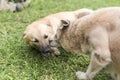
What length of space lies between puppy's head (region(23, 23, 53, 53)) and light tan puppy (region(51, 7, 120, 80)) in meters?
0.44

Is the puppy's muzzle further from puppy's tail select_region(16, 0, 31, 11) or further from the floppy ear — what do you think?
puppy's tail select_region(16, 0, 31, 11)

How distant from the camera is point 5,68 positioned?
5.51 metres

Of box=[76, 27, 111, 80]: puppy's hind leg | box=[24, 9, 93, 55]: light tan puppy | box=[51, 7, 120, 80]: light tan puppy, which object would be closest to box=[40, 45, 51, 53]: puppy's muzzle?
box=[24, 9, 93, 55]: light tan puppy

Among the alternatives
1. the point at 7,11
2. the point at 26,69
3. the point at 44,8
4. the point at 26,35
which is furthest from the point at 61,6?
the point at 26,69

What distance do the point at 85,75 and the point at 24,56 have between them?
117 cm

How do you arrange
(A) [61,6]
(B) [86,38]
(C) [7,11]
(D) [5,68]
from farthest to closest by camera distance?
1. (A) [61,6]
2. (C) [7,11]
3. (D) [5,68]
4. (B) [86,38]

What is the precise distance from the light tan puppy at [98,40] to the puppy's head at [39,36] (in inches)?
17.5

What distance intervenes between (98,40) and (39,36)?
4.50 feet

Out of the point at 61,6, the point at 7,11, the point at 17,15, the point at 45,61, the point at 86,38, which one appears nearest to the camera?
the point at 86,38

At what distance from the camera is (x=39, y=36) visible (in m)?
5.97

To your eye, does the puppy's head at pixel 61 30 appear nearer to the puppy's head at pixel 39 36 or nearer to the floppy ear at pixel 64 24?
the floppy ear at pixel 64 24

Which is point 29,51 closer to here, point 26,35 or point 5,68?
point 26,35

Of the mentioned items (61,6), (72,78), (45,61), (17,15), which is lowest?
(72,78)

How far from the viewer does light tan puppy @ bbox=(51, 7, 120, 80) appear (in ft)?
16.1
